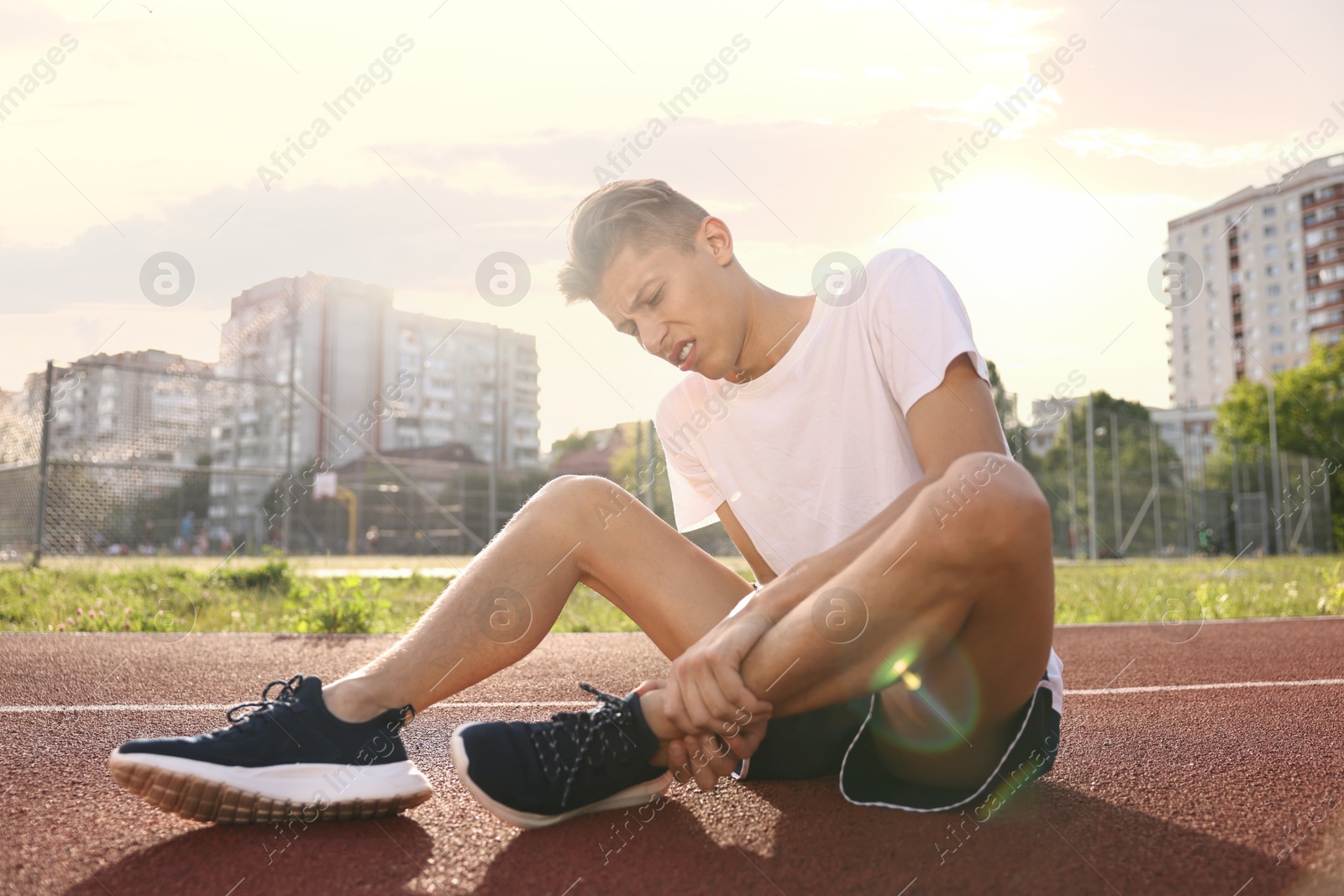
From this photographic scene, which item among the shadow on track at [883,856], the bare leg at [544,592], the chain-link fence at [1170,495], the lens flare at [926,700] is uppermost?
the bare leg at [544,592]

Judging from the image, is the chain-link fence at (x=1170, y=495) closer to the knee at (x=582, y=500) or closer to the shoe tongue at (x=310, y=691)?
the knee at (x=582, y=500)

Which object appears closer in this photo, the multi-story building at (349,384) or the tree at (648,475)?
the tree at (648,475)

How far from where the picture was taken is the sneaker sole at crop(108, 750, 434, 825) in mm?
1580

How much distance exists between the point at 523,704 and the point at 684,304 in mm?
1790

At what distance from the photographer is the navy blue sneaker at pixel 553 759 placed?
1.60 m

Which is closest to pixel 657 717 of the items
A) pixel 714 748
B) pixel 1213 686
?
pixel 714 748

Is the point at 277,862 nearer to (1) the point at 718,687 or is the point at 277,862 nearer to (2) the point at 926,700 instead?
(1) the point at 718,687

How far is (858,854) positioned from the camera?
158 cm

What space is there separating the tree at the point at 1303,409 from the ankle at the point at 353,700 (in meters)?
42.9

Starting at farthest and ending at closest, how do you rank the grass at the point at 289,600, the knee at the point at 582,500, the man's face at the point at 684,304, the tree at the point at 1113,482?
the tree at the point at 1113,482
the grass at the point at 289,600
the man's face at the point at 684,304
the knee at the point at 582,500

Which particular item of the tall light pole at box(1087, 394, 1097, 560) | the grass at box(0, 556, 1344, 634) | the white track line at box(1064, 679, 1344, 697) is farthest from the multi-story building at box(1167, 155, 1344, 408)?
the white track line at box(1064, 679, 1344, 697)

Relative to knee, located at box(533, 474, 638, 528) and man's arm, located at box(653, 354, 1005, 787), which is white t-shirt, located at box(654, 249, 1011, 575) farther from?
knee, located at box(533, 474, 638, 528)

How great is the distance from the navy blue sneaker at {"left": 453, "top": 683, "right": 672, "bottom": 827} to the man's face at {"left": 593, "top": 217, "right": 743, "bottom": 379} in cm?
82

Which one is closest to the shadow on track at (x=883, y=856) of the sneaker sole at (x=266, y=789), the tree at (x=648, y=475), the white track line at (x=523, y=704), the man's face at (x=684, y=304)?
the sneaker sole at (x=266, y=789)
